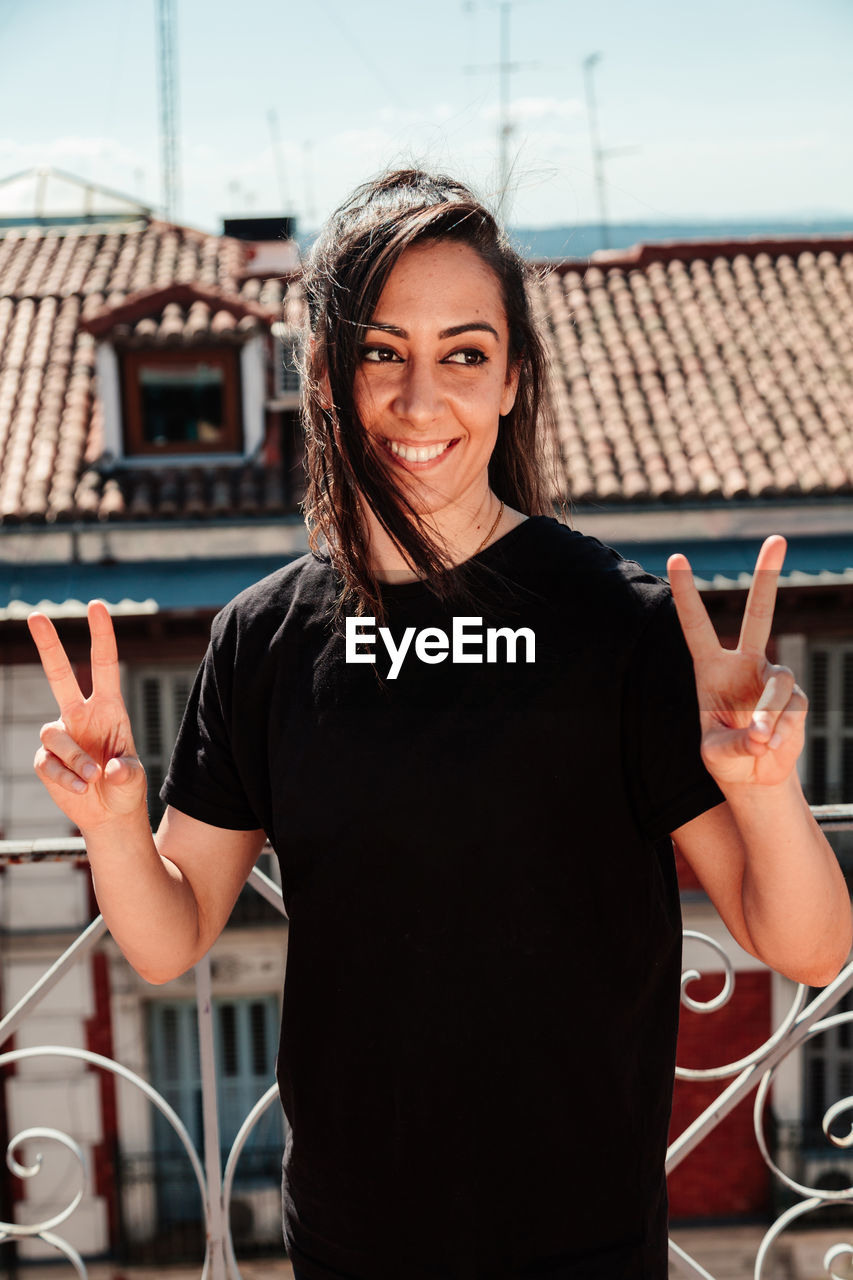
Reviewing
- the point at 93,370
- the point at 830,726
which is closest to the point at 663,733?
the point at 93,370

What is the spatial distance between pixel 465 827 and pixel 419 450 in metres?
0.33

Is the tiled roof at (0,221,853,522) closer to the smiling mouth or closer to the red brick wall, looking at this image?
the red brick wall

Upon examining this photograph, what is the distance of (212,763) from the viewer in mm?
1163

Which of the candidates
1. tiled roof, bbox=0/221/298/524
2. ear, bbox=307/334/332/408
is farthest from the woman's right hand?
tiled roof, bbox=0/221/298/524

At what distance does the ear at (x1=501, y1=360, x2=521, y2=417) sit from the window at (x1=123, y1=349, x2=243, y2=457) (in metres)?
8.63

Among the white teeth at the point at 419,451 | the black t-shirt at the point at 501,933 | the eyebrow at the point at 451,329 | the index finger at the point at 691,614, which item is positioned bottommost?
the black t-shirt at the point at 501,933

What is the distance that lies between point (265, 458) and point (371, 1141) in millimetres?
8866

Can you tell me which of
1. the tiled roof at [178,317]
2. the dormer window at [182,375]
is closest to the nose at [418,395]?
the tiled roof at [178,317]

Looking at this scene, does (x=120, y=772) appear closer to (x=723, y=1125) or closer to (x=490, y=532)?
(x=490, y=532)

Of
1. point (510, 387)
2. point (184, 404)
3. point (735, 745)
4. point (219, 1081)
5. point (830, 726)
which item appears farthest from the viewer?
point (219, 1081)

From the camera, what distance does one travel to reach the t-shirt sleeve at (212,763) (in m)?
1.16

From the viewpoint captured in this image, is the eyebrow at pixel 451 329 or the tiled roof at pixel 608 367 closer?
the eyebrow at pixel 451 329

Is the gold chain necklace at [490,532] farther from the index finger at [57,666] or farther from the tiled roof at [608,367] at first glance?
the tiled roof at [608,367]

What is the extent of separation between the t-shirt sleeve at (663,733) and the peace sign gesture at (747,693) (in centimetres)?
3
